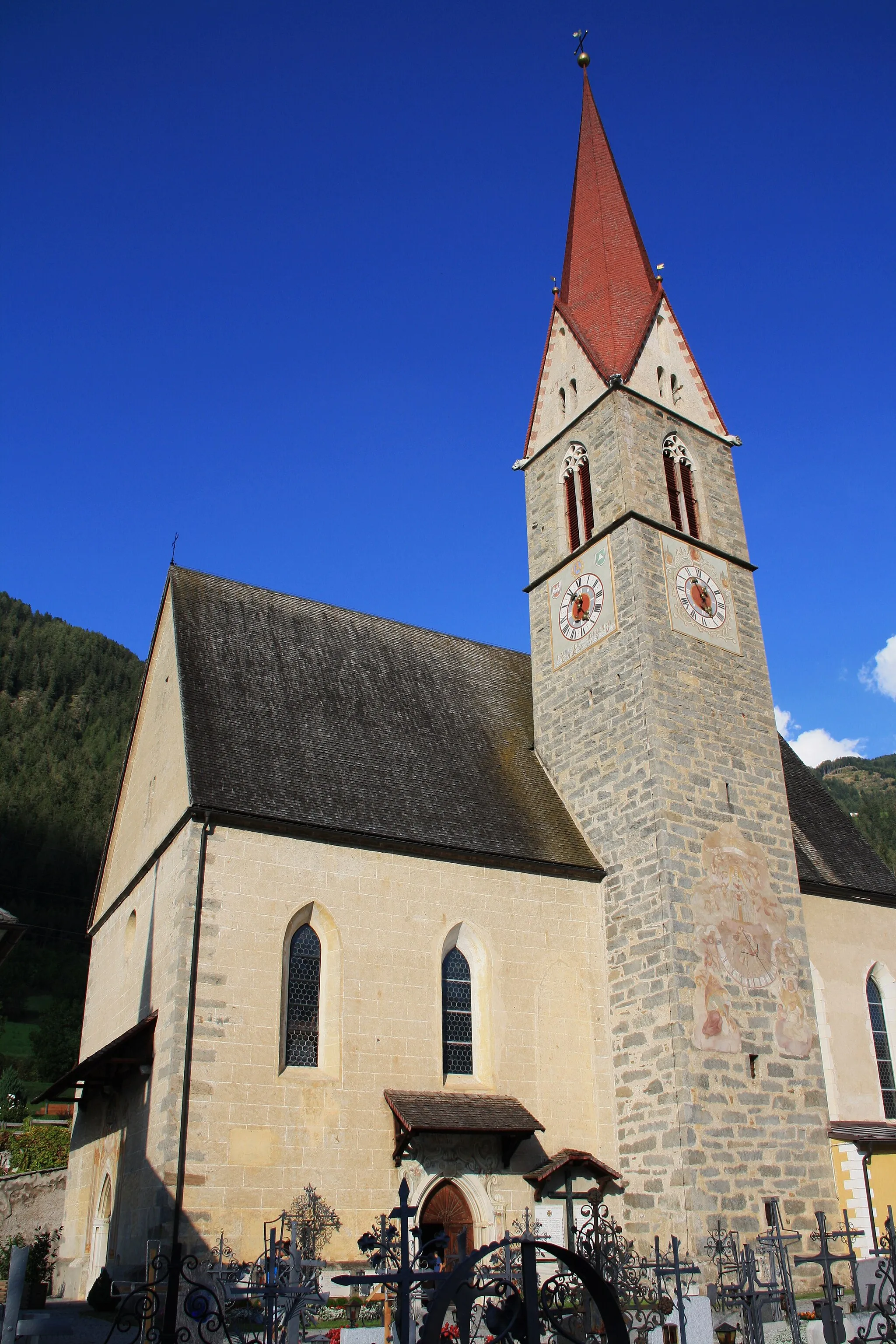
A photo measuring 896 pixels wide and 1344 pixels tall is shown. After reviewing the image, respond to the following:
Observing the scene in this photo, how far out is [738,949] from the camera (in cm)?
1858

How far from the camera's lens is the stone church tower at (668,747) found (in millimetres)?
17234

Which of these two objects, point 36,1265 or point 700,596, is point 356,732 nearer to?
point 700,596

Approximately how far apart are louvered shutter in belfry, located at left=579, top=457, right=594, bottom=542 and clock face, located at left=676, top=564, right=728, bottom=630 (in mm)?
2291

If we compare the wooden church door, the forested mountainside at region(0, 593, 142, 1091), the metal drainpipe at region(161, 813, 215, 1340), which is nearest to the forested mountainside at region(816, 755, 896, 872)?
the wooden church door

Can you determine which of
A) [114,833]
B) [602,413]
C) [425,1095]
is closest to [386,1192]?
[425,1095]

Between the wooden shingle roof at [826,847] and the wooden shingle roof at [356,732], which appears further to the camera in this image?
the wooden shingle roof at [826,847]

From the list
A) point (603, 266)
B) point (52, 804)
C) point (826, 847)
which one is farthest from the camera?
point (52, 804)

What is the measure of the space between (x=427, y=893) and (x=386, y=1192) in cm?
464

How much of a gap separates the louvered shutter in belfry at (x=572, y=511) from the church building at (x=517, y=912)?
6 cm

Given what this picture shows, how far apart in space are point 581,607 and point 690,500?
3.58m

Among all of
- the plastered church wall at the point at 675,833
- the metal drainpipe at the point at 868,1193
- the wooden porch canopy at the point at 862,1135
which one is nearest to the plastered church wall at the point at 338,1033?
the plastered church wall at the point at 675,833

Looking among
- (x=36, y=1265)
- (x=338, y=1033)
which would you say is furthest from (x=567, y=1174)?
(x=36, y=1265)

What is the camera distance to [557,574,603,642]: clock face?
71.2ft

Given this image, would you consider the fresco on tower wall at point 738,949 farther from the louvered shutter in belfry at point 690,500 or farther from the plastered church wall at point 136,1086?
the plastered church wall at point 136,1086
